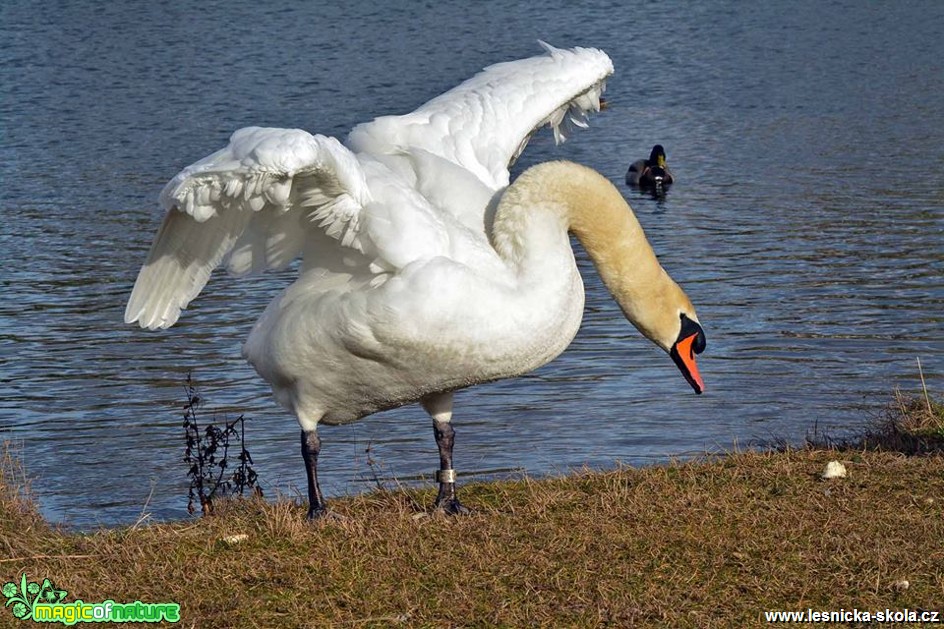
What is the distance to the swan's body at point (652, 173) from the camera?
1658 cm

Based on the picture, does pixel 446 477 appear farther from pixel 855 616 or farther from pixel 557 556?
pixel 855 616

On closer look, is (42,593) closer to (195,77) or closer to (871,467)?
(871,467)

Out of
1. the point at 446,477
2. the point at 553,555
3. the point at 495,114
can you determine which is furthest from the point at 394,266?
the point at 495,114

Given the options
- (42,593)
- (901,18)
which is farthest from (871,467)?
(901,18)

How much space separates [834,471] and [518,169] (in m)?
11.7

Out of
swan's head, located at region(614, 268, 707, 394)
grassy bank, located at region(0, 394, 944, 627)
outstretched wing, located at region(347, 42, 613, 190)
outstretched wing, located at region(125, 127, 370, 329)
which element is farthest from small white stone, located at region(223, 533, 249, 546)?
outstretched wing, located at region(347, 42, 613, 190)

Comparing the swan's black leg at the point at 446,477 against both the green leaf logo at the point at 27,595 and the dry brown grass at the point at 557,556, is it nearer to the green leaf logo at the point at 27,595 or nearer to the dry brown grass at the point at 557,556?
the dry brown grass at the point at 557,556

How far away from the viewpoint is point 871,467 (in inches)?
248

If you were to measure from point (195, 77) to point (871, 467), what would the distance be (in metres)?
19.2

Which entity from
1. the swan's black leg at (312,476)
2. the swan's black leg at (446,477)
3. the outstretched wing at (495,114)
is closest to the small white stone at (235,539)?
the swan's black leg at (312,476)

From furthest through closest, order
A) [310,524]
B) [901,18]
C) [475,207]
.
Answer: [901,18], [475,207], [310,524]

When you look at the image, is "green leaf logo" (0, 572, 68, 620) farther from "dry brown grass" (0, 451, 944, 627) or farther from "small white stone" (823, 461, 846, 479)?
"small white stone" (823, 461, 846, 479)

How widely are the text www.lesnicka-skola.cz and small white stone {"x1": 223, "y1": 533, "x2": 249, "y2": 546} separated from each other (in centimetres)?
201

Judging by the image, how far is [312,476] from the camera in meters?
6.18
